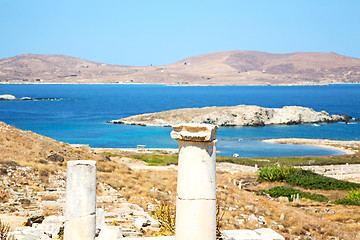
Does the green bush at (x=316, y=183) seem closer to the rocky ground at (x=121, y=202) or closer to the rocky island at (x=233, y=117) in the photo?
the rocky ground at (x=121, y=202)

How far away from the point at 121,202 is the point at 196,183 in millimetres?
10177

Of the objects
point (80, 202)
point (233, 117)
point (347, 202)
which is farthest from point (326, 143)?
point (80, 202)

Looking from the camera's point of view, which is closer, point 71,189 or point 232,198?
point 71,189

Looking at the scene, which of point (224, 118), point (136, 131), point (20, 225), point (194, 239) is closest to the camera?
point (194, 239)

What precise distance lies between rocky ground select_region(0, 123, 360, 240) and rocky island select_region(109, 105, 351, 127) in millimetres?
62516

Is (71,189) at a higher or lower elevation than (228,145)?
higher

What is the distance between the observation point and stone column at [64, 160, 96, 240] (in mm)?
8734

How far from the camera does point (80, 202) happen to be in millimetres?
8781

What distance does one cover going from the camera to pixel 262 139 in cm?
7094

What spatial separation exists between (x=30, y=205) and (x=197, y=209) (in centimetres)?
897

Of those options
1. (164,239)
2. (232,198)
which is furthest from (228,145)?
(164,239)

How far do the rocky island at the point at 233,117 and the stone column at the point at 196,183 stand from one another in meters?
76.5

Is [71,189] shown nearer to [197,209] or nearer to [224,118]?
[197,209]

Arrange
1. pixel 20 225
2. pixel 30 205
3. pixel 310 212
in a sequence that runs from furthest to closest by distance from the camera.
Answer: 1. pixel 310 212
2. pixel 30 205
3. pixel 20 225
